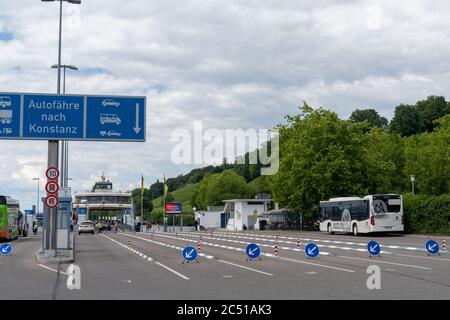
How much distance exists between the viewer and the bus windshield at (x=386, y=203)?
44.2 m

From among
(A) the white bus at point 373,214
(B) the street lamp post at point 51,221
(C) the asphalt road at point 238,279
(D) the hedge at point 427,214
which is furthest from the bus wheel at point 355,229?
(B) the street lamp post at point 51,221

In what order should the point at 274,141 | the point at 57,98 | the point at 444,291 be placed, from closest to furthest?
1. the point at 444,291
2. the point at 57,98
3. the point at 274,141

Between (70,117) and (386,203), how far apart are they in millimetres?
25941

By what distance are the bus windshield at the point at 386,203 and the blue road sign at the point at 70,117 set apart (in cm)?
2252

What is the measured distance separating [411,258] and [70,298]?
14.7m

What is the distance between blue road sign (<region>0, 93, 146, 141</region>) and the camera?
25594mm

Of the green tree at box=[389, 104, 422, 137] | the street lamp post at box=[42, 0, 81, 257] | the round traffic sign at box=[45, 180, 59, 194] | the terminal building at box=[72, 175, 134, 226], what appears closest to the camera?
the round traffic sign at box=[45, 180, 59, 194]

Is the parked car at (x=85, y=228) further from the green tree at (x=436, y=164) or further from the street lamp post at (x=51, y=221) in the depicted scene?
the street lamp post at (x=51, y=221)

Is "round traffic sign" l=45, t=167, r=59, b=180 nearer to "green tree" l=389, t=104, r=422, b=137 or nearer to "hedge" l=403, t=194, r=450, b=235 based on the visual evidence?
"hedge" l=403, t=194, r=450, b=235

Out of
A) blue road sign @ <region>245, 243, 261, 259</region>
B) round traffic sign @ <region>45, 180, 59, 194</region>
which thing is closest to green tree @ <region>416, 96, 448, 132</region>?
blue road sign @ <region>245, 243, 261, 259</region>

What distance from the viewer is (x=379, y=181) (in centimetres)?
6369

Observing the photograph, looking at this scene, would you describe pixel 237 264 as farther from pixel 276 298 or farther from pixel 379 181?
pixel 379 181

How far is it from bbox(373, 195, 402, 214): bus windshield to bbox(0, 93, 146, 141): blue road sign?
73.9ft

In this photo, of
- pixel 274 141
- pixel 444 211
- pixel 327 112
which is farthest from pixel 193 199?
pixel 444 211
